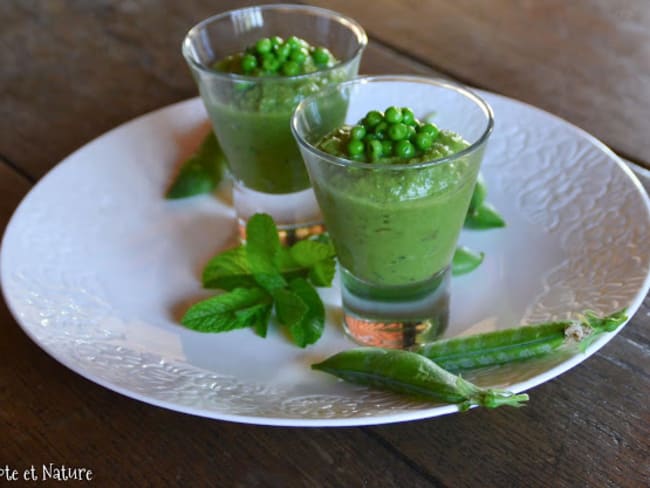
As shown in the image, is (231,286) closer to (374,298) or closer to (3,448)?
(374,298)

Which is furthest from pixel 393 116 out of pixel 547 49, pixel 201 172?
pixel 547 49

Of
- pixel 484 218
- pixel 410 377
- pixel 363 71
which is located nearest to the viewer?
pixel 410 377

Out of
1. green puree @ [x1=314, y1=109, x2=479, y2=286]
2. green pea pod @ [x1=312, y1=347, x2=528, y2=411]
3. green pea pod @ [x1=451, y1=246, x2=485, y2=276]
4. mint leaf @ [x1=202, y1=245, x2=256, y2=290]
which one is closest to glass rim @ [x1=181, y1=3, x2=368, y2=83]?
green puree @ [x1=314, y1=109, x2=479, y2=286]

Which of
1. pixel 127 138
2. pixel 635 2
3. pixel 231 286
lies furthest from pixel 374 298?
pixel 635 2

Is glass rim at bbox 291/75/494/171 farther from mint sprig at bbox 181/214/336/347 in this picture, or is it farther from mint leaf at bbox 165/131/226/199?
mint leaf at bbox 165/131/226/199

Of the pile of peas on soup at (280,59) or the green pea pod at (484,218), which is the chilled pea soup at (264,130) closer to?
the pile of peas on soup at (280,59)

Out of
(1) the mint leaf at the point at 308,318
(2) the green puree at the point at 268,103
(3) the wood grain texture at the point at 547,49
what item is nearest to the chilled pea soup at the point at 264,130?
(2) the green puree at the point at 268,103

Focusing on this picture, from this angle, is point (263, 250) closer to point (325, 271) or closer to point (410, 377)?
point (325, 271)
